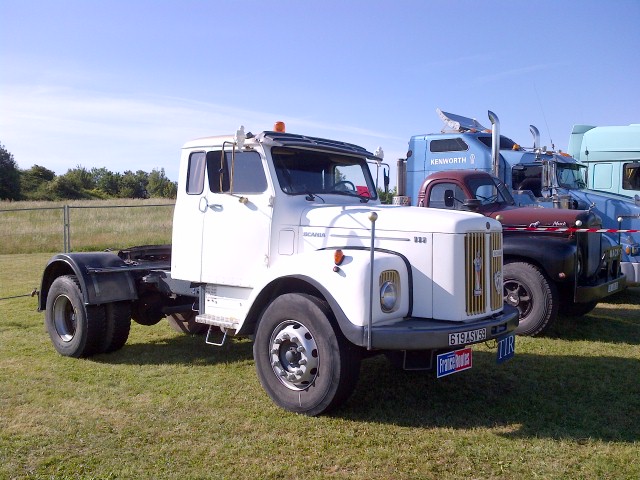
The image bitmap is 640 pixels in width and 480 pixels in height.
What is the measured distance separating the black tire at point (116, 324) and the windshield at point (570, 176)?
7.74 m

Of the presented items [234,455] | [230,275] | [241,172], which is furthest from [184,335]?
[234,455]

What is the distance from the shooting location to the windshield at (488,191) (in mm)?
9078

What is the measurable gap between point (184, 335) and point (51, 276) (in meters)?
1.82

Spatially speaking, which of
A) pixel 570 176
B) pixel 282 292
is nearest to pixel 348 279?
pixel 282 292

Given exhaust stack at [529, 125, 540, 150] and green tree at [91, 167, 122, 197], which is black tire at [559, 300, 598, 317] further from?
green tree at [91, 167, 122, 197]

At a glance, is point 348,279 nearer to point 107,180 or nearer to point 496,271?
point 496,271

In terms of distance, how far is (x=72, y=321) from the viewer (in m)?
7.08

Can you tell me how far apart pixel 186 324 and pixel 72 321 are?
144 cm

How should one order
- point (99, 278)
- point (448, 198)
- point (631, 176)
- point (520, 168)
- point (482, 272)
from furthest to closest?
point (631, 176) < point (520, 168) < point (448, 198) < point (99, 278) < point (482, 272)

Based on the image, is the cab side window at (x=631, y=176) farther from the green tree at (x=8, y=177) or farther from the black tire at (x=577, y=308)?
the green tree at (x=8, y=177)

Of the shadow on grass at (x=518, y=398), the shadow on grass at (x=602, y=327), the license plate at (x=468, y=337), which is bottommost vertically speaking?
the shadow on grass at (x=518, y=398)

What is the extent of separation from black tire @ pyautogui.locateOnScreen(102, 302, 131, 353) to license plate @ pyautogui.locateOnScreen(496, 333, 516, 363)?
4.03 metres

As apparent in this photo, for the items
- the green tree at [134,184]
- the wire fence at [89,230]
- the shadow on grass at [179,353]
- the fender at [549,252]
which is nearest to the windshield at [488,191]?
the fender at [549,252]

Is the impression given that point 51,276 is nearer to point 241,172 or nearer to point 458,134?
point 241,172
